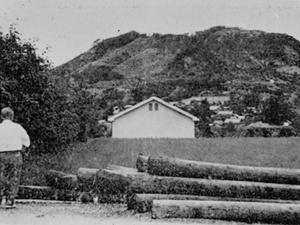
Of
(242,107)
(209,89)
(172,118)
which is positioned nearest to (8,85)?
(172,118)

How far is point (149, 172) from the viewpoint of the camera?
9.16 metres

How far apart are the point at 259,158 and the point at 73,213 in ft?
54.8

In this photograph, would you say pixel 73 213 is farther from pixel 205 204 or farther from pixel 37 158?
pixel 37 158

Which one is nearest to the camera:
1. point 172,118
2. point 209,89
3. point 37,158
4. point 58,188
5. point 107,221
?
point 107,221

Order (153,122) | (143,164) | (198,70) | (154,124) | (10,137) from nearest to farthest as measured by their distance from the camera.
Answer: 1. (10,137)
2. (143,164)
3. (153,122)
4. (154,124)
5. (198,70)

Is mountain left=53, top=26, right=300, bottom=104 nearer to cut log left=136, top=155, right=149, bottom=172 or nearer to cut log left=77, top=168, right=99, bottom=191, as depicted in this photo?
cut log left=77, top=168, right=99, bottom=191

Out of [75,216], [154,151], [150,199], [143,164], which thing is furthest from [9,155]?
[154,151]

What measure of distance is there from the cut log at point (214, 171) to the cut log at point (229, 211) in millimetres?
994

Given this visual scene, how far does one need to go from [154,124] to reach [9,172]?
35863mm

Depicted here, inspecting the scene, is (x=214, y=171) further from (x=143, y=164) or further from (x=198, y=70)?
(x=198, y=70)

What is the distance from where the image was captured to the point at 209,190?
29.8 feet

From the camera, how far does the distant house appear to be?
44.4 m

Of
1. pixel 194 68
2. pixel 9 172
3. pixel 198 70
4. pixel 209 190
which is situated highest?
pixel 194 68

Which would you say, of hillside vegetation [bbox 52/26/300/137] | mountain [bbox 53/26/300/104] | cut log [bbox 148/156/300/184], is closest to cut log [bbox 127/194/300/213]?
cut log [bbox 148/156/300/184]
